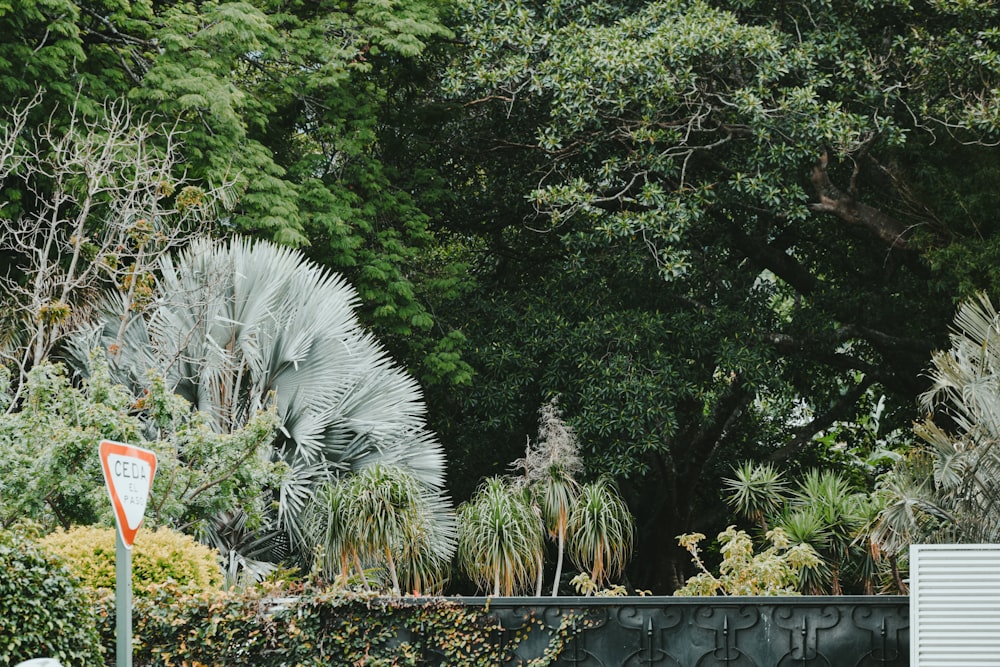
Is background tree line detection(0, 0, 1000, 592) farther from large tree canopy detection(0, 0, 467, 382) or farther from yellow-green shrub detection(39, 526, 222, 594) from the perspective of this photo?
yellow-green shrub detection(39, 526, 222, 594)

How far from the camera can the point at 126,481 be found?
3.96 metres

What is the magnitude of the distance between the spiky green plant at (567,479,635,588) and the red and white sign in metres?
8.41

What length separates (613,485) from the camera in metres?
13.4

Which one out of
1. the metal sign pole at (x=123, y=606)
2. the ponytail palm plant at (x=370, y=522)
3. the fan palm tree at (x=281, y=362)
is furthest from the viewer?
the fan palm tree at (x=281, y=362)

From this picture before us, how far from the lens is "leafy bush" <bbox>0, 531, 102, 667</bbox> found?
5.12 m

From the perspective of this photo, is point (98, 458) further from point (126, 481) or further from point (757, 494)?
point (757, 494)

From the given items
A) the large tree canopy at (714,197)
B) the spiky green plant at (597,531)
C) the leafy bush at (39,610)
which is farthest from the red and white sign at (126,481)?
the large tree canopy at (714,197)

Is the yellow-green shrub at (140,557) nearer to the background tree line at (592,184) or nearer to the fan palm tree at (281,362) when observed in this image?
the fan palm tree at (281,362)

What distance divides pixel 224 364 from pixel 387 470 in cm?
227

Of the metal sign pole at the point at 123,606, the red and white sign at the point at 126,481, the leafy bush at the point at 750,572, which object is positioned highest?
the leafy bush at the point at 750,572

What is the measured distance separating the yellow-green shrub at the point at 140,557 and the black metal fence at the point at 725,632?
1958 millimetres

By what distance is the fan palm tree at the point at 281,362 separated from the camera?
1185 cm

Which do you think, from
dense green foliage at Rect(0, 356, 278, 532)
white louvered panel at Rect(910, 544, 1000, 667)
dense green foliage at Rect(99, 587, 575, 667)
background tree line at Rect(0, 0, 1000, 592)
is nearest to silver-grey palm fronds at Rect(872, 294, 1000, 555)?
white louvered panel at Rect(910, 544, 1000, 667)

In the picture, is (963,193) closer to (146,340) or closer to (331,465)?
(331,465)
